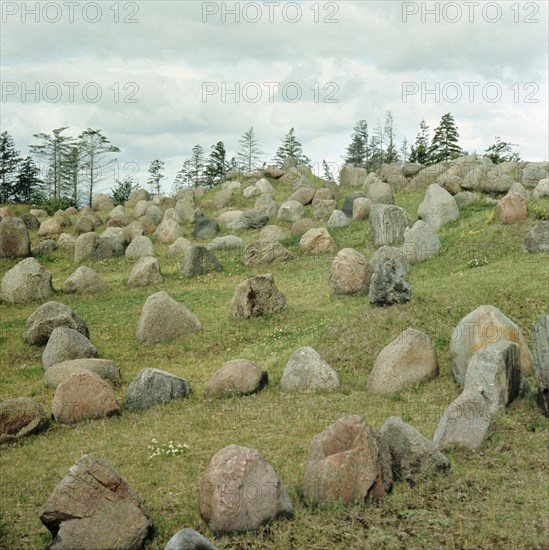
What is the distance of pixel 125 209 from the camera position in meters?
47.1

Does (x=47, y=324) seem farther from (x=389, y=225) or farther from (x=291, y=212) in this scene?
(x=291, y=212)

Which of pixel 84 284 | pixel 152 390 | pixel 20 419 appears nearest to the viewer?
pixel 20 419

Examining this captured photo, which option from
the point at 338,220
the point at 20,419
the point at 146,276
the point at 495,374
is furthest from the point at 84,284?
the point at 495,374

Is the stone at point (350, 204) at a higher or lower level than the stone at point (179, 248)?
higher

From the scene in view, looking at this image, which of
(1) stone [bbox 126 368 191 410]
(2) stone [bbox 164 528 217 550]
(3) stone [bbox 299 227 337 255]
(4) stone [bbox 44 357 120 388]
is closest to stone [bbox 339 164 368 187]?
(3) stone [bbox 299 227 337 255]

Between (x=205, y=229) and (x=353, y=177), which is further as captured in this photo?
(x=353, y=177)

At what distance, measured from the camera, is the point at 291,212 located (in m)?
37.8

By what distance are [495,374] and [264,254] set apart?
17806 mm

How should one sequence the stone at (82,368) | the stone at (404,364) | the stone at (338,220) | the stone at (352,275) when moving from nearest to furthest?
the stone at (404,364) → the stone at (82,368) → the stone at (352,275) → the stone at (338,220)

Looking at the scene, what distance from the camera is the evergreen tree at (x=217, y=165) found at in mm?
63875

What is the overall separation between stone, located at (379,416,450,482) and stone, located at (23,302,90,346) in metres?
12.8

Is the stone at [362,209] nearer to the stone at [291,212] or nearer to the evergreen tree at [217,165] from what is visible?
the stone at [291,212]

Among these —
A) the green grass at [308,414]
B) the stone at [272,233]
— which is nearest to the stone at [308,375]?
the green grass at [308,414]

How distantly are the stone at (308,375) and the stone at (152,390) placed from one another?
7.35ft
